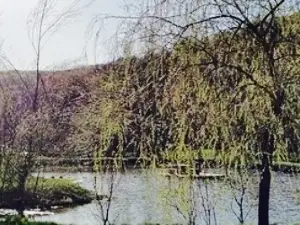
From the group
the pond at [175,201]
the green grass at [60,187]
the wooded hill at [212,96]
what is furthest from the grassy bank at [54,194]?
the wooded hill at [212,96]

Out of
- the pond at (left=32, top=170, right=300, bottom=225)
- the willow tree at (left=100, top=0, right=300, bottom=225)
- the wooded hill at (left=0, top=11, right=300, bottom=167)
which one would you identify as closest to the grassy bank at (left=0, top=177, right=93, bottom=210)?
the pond at (left=32, top=170, right=300, bottom=225)

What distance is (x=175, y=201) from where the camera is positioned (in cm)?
482

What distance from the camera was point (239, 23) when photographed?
4434 mm

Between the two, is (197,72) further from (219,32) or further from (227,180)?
(227,180)

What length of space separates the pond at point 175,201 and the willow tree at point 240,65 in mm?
665

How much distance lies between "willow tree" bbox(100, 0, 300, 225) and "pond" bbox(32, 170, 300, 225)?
2.18ft

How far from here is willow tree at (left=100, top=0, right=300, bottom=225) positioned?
4.14 m

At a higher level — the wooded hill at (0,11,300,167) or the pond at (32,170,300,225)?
Answer: the wooded hill at (0,11,300,167)

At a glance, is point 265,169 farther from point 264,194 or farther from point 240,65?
point 240,65

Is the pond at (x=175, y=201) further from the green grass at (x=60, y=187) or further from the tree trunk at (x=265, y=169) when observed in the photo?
the green grass at (x=60, y=187)

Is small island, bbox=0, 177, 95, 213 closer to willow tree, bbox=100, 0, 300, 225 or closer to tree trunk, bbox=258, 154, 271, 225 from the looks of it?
tree trunk, bbox=258, 154, 271, 225

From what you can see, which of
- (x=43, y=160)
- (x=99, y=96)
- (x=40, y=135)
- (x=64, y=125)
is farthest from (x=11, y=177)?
(x=99, y=96)

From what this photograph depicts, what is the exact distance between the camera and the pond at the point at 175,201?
4.86 metres

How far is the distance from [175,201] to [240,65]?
49.3 inches
